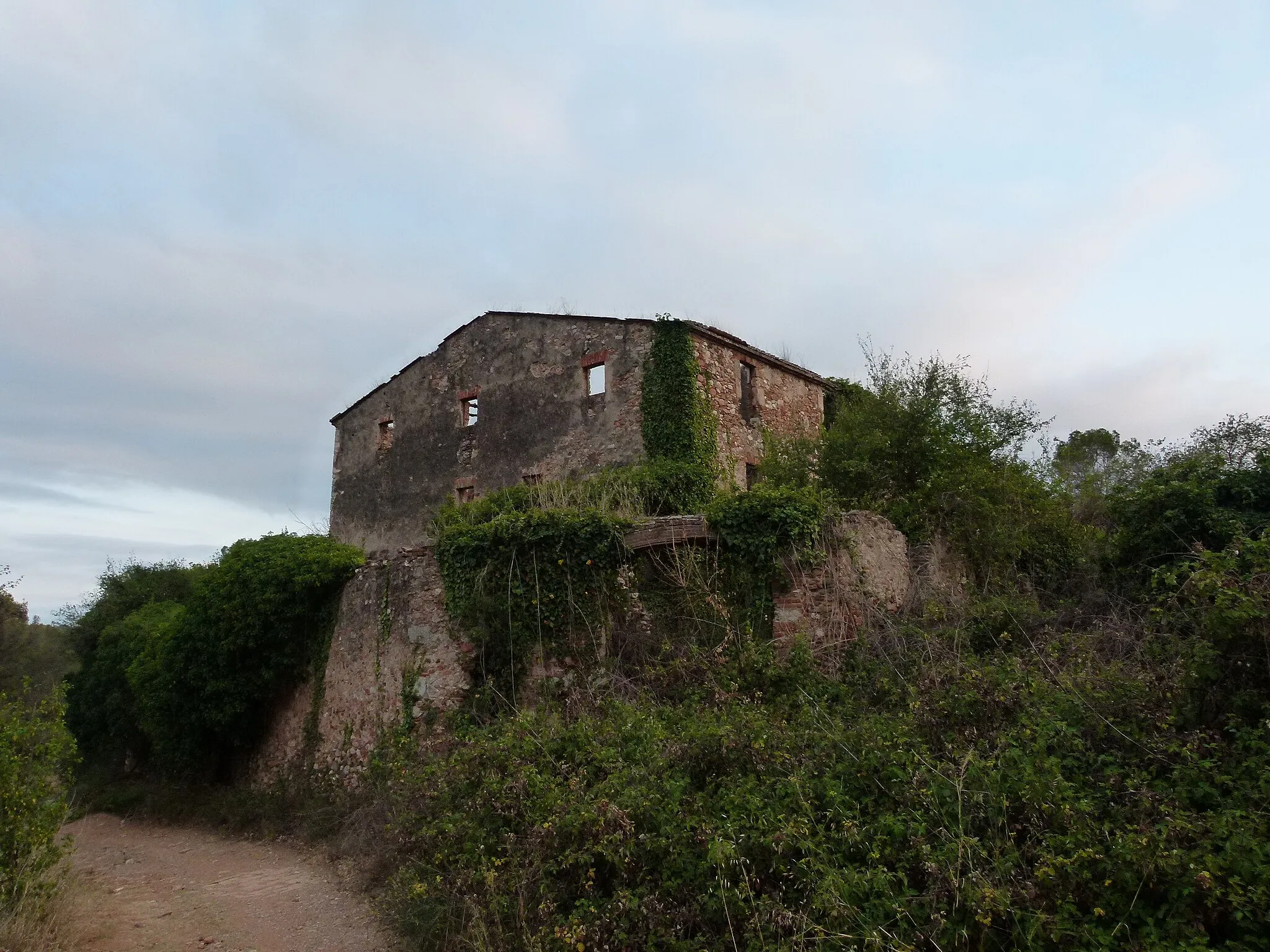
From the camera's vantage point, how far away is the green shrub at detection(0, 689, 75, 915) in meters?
7.00

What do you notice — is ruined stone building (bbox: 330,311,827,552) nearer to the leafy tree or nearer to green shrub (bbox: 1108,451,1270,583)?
the leafy tree

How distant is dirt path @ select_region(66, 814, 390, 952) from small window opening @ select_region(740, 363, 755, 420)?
1234 centimetres

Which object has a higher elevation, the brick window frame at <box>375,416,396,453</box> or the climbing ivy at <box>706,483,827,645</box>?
the brick window frame at <box>375,416,396,453</box>

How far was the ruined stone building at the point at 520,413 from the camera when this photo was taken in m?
18.8

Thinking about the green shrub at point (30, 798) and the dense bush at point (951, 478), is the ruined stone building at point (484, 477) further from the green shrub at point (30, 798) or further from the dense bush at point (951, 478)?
the green shrub at point (30, 798)

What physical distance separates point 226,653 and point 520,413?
832 centimetres

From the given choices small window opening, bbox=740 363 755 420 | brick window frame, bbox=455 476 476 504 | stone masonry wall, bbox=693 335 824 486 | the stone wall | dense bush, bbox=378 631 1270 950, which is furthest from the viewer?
brick window frame, bbox=455 476 476 504

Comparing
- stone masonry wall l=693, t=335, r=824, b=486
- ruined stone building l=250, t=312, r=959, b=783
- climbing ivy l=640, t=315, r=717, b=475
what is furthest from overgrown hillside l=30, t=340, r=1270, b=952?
stone masonry wall l=693, t=335, r=824, b=486

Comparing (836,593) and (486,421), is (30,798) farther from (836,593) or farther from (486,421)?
(486,421)

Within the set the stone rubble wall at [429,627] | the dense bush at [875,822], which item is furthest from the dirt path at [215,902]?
the stone rubble wall at [429,627]

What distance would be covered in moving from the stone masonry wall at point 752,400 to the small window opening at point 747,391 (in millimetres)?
48

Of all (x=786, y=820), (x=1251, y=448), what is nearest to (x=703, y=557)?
(x=786, y=820)

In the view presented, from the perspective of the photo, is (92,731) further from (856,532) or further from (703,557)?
(856,532)

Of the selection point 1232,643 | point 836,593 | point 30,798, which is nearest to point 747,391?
point 836,593
